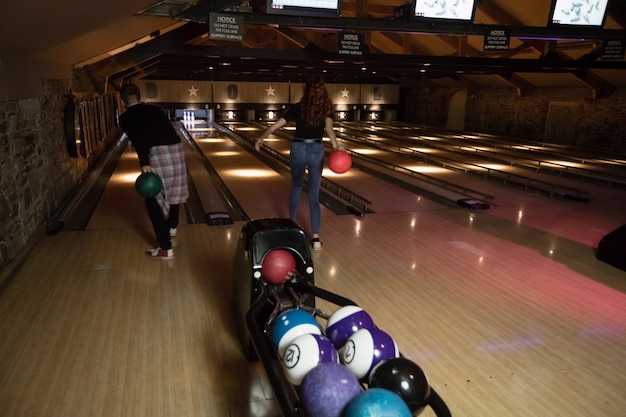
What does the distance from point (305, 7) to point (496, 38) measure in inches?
101

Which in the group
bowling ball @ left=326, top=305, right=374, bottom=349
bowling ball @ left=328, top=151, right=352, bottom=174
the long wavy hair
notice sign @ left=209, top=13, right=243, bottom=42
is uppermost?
notice sign @ left=209, top=13, right=243, bottom=42

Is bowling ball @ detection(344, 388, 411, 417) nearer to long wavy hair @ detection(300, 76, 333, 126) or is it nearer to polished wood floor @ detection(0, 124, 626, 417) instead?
polished wood floor @ detection(0, 124, 626, 417)

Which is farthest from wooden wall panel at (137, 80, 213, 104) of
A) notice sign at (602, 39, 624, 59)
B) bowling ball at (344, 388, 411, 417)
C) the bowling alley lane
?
bowling ball at (344, 388, 411, 417)

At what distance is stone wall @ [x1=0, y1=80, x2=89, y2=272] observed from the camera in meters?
2.98

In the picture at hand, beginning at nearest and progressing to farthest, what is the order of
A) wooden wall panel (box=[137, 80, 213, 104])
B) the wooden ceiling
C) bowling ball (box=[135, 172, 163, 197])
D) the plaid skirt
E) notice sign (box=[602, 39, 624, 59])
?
bowling ball (box=[135, 172, 163, 197])
the plaid skirt
the wooden ceiling
notice sign (box=[602, 39, 624, 59])
wooden wall panel (box=[137, 80, 213, 104])

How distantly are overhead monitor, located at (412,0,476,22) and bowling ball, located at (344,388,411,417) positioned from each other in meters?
4.49

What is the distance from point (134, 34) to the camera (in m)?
5.27

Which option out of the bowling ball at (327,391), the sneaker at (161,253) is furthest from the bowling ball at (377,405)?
the sneaker at (161,253)

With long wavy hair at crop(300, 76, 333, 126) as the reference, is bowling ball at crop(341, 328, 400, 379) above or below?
below

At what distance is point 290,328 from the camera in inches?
60.6

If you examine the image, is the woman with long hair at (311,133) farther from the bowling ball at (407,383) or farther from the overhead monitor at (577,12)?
the overhead monitor at (577,12)

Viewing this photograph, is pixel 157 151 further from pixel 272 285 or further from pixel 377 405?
pixel 377 405

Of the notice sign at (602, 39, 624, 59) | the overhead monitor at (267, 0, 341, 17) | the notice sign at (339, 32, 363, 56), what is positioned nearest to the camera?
the overhead monitor at (267, 0, 341, 17)

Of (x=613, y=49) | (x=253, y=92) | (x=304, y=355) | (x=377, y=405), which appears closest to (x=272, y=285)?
(x=304, y=355)
